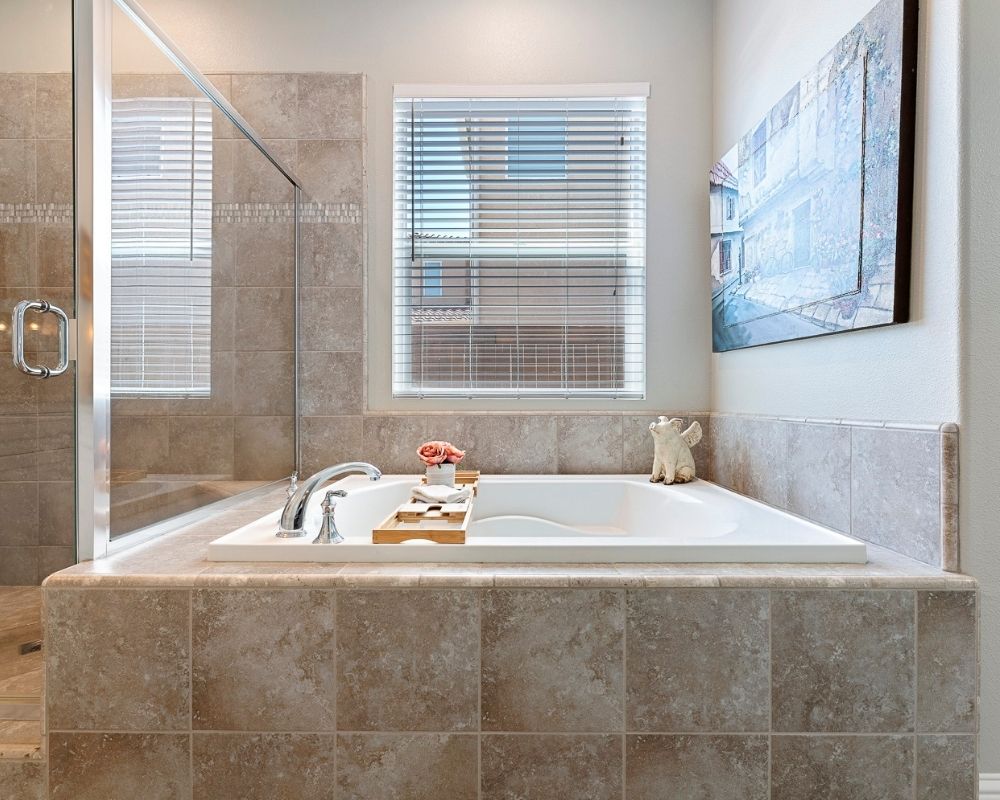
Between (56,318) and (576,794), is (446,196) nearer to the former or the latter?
(56,318)

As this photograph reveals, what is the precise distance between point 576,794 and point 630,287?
5.97ft

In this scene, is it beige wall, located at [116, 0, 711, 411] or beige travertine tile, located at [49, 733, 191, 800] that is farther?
beige wall, located at [116, 0, 711, 411]

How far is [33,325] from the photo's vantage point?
1377 mm

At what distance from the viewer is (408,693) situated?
3.56 feet

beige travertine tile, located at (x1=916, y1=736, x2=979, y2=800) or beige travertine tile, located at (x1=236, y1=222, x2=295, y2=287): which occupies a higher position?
beige travertine tile, located at (x1=236, y1=222, x2=295, y2=287)

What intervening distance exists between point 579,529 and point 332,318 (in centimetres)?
128

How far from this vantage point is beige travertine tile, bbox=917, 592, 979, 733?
1049 millimetres

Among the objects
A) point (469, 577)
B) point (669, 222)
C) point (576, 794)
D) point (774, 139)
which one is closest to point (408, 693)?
point (469, 577)

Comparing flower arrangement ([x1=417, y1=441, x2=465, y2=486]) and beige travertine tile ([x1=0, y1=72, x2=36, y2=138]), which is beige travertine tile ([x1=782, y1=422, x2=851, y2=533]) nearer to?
flower arrangement ([x1=417, y1=441, x2=465, y2=486])

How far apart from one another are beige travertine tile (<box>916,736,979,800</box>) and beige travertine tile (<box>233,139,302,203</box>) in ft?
7.39

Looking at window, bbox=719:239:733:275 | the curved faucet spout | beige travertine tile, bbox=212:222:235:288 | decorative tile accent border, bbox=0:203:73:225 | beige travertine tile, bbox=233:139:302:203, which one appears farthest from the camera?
window, bbox=719:239:733:275

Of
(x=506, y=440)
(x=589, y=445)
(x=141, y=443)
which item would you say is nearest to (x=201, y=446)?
(x=141, y=443)

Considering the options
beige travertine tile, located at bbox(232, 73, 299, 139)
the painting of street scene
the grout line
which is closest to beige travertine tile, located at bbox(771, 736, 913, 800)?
the grout line

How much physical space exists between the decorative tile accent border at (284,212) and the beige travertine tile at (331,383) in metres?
Result: 0.54
